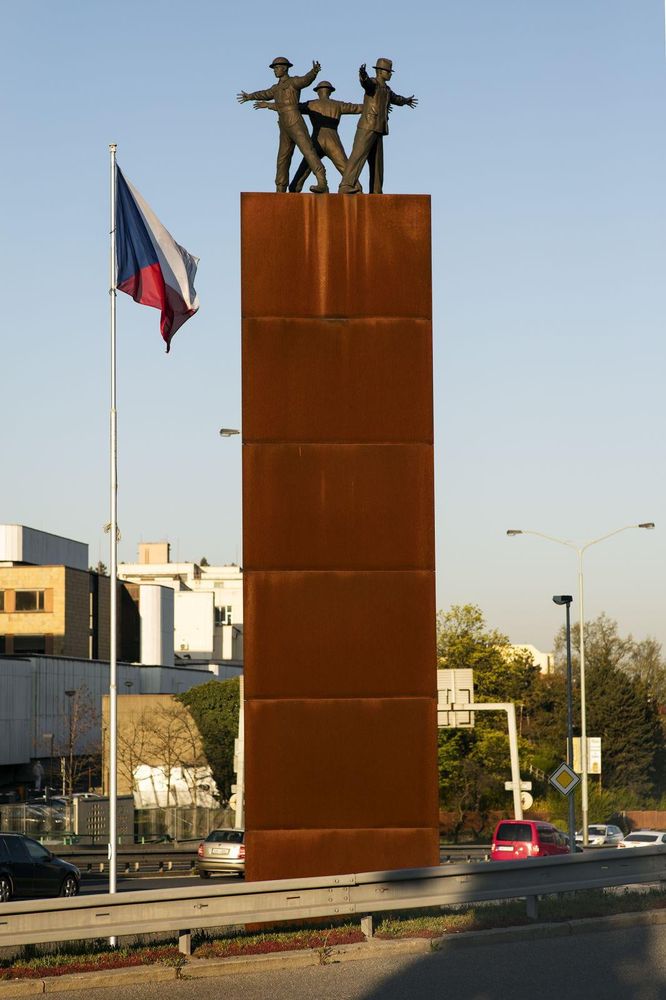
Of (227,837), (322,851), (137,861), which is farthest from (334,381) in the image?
(137,861)

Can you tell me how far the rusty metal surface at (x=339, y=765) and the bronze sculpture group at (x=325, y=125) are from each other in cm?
720

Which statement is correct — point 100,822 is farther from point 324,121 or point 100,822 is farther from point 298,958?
point 298,958

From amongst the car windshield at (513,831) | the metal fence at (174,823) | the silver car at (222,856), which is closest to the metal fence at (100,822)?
the metal fence at (174,823)

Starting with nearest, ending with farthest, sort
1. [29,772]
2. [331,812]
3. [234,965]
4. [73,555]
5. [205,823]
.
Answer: [234,965] < [331,812] < [205,823] < [29,772] < [73,555]

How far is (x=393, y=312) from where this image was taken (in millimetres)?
19203

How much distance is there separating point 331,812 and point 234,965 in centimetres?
400

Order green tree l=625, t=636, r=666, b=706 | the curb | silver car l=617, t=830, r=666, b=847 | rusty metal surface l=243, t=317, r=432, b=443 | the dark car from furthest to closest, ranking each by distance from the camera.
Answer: green tree l=625, t=636, r=666, b=706 < silver car l=617, t=830, r=666, b=847 < the dark car < rusty metal surface l=243, t=317, r=432, b=443 < the curb

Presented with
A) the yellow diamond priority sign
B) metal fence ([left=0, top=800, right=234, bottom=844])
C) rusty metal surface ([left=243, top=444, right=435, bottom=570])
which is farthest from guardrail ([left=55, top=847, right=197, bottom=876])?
rusty metal surface ([left=243, top=444, right=435, bottom=570])

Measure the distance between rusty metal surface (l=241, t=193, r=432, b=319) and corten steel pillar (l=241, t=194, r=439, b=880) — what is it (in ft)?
0.06

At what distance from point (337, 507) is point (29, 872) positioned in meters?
15.0

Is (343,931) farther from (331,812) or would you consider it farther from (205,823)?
(205,823)

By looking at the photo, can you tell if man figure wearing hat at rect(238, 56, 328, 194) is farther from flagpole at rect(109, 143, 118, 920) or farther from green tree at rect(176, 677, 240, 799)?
green tree at rect(176, 677, 240, 799)

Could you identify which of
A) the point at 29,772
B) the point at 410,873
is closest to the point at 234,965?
the point at 410,873

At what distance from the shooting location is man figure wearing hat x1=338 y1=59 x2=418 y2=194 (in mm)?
19953
